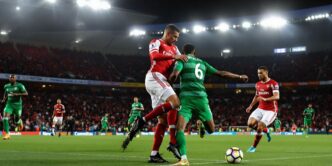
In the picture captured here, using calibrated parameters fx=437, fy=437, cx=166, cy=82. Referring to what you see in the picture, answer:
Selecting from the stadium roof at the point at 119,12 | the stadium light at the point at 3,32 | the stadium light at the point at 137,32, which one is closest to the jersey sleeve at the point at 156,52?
the stadium roof at the point at 119,12

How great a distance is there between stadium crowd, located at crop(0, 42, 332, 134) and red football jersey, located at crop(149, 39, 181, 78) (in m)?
31.0

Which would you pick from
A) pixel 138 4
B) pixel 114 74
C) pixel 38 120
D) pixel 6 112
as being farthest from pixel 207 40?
pixel 6 112

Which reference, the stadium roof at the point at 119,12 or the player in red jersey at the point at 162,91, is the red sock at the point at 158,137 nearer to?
the player in red jersey at the point at 162,91

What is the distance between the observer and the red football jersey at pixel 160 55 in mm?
7575

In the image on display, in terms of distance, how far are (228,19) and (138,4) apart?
1122cm

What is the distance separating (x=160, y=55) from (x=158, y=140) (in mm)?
1584

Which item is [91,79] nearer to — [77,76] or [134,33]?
[77,76]

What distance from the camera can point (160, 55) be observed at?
24.6 ft

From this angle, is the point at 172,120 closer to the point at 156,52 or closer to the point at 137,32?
the point at 156,52

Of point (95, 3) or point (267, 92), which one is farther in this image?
point (95, 3)

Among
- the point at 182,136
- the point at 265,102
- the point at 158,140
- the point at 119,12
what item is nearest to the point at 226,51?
the point at 119,12

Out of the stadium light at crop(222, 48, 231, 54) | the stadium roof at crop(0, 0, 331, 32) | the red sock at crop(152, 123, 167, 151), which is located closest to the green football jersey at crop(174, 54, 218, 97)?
the red sock at crop(152, 123, 167, 151)

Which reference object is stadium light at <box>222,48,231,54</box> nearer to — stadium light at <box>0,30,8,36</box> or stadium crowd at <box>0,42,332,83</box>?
stadium crowd at <box>0,42,332,83</box>

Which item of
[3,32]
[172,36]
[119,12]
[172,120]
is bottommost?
[172,120]
